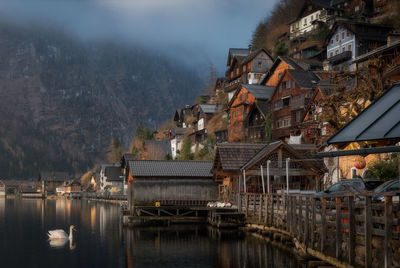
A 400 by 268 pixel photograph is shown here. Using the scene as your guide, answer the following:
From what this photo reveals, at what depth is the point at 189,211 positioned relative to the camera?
177 ft

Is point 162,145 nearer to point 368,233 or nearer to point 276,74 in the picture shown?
point 276,74

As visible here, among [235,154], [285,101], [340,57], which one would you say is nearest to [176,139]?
[340,57]

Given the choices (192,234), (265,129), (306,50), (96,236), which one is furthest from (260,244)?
(306,50)

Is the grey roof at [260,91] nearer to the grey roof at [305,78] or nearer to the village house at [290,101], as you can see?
the village house at [290,101]

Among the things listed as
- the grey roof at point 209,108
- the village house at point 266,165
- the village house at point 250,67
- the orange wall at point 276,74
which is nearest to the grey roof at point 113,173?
the grey roof at point 209,108

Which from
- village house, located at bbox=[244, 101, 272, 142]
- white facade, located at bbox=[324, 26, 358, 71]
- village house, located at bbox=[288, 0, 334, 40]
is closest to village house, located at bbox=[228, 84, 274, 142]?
village house, located at bbox=[244, 101, 272, 142]

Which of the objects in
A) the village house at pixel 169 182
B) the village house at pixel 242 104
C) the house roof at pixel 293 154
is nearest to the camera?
the house roof at pixel 293 154

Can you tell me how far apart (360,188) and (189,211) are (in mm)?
27773

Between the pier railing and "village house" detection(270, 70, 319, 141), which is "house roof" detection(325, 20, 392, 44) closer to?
"village house" detection(270, 70, 319, 141)

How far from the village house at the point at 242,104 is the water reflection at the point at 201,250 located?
40.0 meters

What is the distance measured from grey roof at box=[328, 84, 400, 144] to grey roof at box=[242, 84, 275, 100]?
61910 mm

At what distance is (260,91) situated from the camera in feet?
276

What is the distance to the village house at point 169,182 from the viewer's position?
53969 mm

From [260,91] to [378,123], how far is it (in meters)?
67.0
